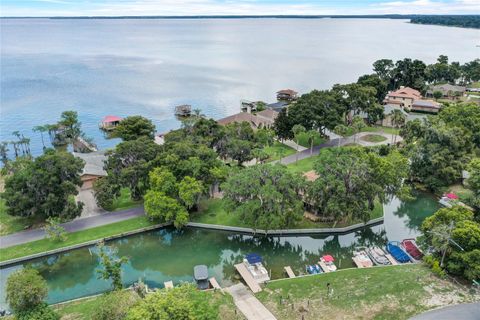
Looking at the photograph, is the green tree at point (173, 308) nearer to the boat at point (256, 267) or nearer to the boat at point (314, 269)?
the boat at point (256, 267)

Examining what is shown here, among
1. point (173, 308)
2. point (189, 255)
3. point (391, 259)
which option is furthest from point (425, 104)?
point (173, 308)

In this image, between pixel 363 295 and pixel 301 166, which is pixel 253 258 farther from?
pixel 301 166

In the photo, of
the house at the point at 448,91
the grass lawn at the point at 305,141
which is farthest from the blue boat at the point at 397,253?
the house at the point at 448,91

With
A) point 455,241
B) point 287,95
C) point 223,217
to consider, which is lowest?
point 223,217

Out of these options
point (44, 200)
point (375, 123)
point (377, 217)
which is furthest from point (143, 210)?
point (375, 123)

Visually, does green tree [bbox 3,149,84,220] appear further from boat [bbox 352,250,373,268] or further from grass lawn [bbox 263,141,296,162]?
grass lawn [bbox 263,141,296,162]
